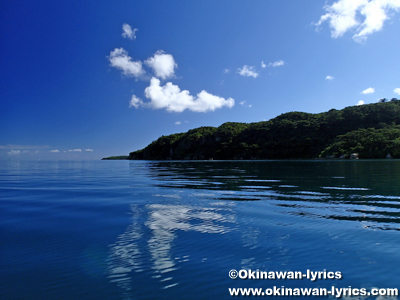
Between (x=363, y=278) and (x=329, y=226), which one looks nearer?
(x=363, y=278)

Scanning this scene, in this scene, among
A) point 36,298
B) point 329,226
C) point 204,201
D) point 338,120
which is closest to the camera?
point 36,298

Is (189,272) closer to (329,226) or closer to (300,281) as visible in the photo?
(300,281)

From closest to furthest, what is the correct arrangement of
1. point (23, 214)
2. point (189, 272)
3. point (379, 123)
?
point (189, 272)
point (23, 214)
point (379, 123)

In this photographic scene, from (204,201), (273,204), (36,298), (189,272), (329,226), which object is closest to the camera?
(36,298)

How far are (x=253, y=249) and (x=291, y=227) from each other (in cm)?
304

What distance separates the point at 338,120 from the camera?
185m

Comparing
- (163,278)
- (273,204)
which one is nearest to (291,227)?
(273,204)

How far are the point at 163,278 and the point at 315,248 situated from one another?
480 centimetres

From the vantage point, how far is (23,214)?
13.3 metres

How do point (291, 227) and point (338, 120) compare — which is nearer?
point (291, 227)

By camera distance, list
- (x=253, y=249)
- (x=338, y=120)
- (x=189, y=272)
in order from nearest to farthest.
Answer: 1. (x=189, y=272)
2. (x=253, y=249)
3. (x=338, y=120)

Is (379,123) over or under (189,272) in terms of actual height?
over

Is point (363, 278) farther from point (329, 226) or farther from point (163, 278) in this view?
point (163, 278)

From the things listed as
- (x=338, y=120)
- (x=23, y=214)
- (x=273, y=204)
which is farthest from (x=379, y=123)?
(x=23, y=214)
